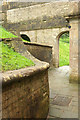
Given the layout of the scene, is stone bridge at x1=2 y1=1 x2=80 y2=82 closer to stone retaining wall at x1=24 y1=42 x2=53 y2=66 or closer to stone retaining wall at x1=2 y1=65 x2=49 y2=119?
stone retaining wall at x1=24 y1=42 x2=53 y2=66

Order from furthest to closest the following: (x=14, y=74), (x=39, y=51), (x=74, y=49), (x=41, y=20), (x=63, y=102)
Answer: (x=41, y=20)
(x=39, y=51)
(x=74, y=49)
(x=63, y=102)
(x=14, y=74)

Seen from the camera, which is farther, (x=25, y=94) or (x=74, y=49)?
(x=74, y=49)

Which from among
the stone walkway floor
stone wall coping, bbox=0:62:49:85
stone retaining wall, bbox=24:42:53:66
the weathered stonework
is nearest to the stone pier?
the stone walkway floor

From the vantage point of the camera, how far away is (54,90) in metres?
5.67

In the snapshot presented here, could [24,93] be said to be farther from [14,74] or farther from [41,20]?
[41,20]

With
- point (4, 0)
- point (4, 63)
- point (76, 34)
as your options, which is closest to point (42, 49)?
point (76, 34)

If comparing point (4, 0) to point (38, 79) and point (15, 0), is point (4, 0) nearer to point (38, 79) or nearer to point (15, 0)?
point (15, 0)

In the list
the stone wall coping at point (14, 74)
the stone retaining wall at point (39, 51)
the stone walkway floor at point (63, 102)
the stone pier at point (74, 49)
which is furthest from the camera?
the stone retaining wall at point (39, 51)

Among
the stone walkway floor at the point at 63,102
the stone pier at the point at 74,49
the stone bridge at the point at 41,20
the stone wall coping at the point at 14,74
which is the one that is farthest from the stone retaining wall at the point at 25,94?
the stone bridge at the point at 41,20

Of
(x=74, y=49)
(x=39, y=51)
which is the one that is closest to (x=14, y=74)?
(x=74, y=49)

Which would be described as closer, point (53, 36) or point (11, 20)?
point (53, 36)

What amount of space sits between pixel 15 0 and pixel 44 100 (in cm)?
1469

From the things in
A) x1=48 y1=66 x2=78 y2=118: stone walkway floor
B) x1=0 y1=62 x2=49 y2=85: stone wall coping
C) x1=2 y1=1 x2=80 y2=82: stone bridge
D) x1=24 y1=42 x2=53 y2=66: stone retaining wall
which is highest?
x1=2 y1=1 x2=80 y2=82: stone bridge

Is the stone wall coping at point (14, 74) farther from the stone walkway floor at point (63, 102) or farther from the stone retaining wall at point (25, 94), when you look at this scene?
the stone walkway floor at point (63, 102)
